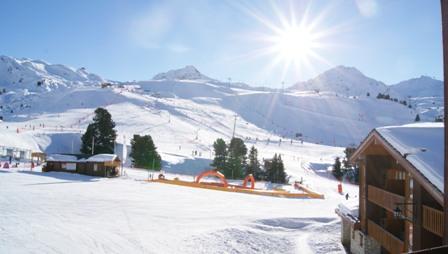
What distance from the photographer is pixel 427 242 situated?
43.0 feet

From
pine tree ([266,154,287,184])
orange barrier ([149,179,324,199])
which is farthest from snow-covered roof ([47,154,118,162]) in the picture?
pine tree ([266,154,287,184])

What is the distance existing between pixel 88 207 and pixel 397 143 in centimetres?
2031

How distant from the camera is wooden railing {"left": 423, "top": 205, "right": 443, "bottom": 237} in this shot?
11578mm

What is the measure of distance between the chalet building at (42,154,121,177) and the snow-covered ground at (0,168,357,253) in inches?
350

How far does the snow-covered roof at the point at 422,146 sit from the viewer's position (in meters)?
11.4

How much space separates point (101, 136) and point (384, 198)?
47.5 m

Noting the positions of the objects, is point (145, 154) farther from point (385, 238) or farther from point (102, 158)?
point (385, 238)

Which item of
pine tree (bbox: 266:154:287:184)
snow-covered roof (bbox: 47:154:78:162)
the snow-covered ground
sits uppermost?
snow-covered roof (bbox: 47:154:78:162)

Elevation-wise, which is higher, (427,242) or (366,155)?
(366,155)

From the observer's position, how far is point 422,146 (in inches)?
521

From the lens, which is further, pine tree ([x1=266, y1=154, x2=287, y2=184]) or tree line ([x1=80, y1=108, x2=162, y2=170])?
pine tree ([x1=266, y1=154, x2=287, y2=184])

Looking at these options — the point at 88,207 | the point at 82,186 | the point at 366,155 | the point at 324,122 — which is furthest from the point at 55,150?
the point at 324,122

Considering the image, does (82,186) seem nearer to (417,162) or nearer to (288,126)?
(417,162)

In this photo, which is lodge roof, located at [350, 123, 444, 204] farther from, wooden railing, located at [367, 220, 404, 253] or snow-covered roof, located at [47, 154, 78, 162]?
snow-covered roof, located at [47, 154, 78, 162]
